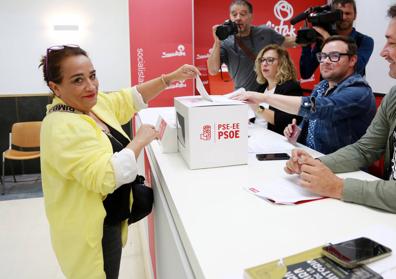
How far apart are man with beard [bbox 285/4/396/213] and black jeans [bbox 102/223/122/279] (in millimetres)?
709

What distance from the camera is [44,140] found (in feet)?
3.67

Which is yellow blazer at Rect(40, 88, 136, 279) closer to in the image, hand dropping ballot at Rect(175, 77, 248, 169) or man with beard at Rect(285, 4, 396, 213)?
hand dropping ballot at Rect(175, 77, 248, 169)

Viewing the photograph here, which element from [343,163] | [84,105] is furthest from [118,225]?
[343,163]

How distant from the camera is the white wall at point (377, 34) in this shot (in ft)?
11.8

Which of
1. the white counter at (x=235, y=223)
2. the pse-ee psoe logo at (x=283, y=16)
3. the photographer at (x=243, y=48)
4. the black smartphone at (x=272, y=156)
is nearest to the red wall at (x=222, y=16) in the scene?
the pse-ee psoe logo at (x=283, y=16)

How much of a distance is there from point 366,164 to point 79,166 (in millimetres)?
1089

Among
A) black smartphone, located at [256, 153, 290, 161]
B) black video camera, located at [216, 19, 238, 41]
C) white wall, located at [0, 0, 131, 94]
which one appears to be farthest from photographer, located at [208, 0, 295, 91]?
white wall, located at [0, 0, 131, 94]

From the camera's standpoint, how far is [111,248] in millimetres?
1348

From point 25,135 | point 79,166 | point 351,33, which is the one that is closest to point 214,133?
point 79,166

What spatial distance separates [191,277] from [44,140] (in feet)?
2.18

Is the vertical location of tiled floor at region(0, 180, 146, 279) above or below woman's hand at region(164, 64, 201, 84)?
below

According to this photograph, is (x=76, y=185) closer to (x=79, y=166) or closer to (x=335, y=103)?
(x=79, y=166)

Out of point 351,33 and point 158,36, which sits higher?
point 158,36

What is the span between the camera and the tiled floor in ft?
7.75
